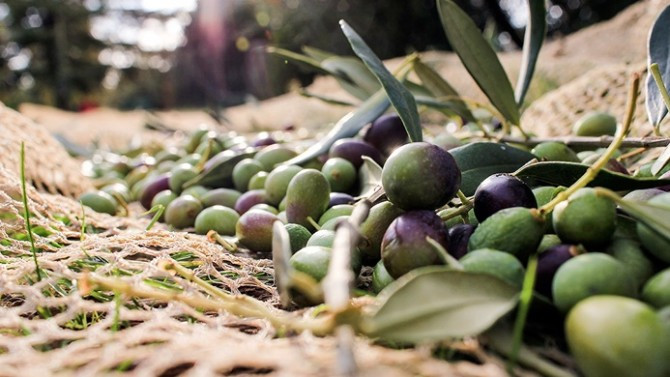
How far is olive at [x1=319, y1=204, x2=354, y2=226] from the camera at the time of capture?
83 centimetres

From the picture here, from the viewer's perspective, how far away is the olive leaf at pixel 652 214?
475mm

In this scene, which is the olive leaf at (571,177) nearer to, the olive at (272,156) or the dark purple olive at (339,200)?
the dark purple olive at (339,200)

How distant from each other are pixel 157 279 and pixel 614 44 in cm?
435

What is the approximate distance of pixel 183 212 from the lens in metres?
1.12

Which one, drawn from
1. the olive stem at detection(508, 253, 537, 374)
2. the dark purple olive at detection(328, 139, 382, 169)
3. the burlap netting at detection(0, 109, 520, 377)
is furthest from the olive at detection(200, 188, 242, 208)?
the olive stem at detection(508, 253, 537, 374)

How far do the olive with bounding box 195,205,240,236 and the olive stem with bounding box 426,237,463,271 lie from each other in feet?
1.79

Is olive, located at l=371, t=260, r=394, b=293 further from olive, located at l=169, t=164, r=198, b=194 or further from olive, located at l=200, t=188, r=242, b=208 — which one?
olive, located at l=169, t=164, r=198, b=194

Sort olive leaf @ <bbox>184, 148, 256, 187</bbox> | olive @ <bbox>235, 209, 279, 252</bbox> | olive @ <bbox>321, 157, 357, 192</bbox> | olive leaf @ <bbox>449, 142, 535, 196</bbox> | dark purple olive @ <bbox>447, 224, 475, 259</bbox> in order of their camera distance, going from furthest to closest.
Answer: olive leaf @ <bbox>184, 148, 256, 187</bbox> < olive @ <bbox>321, 157, 357, 192</bbox> < olive @ <bbox>235, 209, 279, 252</bbox> < olive leaf @ <bbox>449, 142, 535, 196</bbox> < dark purple olive @ <bbox>447, 224, 475, 259</bbox>

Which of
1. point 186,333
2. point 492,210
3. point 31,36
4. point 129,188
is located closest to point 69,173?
point 129,188

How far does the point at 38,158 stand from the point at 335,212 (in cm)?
82

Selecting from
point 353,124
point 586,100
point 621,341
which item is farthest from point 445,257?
point 586,100

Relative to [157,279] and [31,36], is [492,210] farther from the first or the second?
[31,36]

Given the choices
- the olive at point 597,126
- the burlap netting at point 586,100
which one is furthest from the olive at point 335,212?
the burlap netting at point 586,100

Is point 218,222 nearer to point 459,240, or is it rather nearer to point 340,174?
point 340,174
